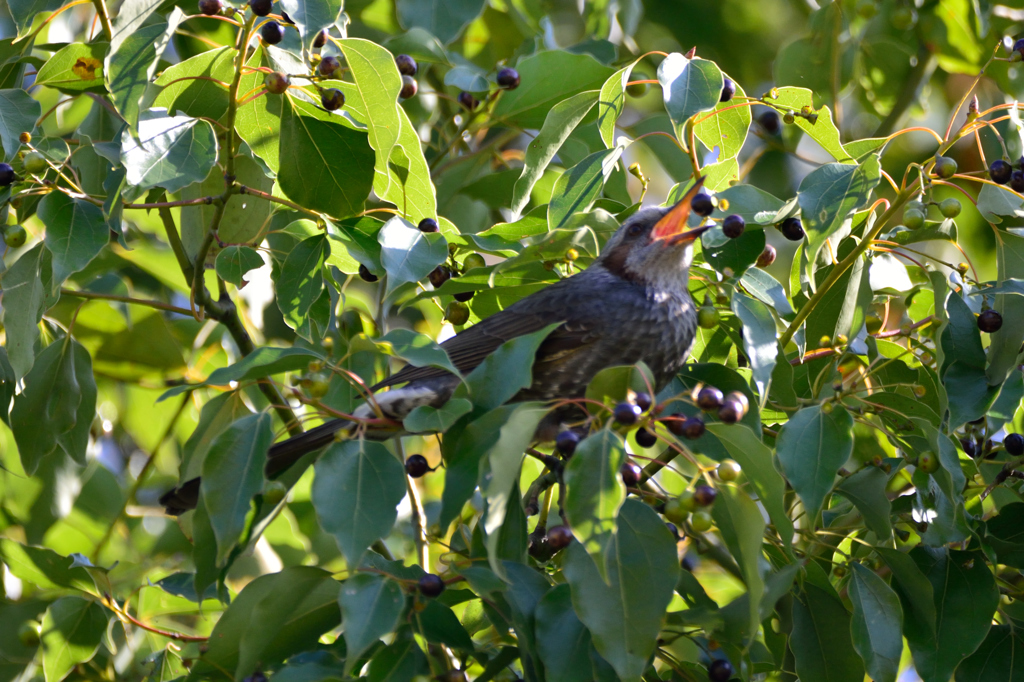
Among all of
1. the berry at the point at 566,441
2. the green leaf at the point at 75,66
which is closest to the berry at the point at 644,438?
the berry at the point at 566,441

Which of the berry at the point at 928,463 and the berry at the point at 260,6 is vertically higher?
the berry at the point at 260,6

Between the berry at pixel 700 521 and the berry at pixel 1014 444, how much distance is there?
0.97 meters

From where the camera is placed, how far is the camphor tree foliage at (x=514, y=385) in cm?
215

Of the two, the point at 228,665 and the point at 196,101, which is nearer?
the point at 228,665

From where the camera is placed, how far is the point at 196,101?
113 inches

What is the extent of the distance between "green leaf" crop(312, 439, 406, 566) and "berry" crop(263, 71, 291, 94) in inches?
41.2

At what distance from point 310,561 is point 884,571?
2.99 m

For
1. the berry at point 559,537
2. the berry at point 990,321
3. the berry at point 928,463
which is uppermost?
the berry at point 990,321

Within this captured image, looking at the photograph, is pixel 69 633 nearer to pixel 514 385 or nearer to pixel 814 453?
pixel 514 385

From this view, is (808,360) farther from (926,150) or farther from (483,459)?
(926,150)

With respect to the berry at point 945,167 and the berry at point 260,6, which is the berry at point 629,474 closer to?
the berry at point 945,167

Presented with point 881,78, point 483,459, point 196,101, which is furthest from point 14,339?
point 881,78

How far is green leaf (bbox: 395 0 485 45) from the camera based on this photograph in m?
3.76

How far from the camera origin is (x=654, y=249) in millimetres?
3320
